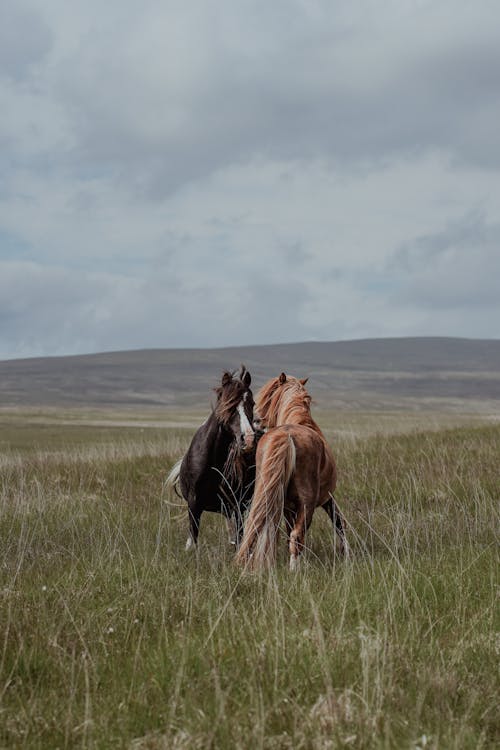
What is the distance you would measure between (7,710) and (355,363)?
634 feet

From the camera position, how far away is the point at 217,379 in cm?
12444

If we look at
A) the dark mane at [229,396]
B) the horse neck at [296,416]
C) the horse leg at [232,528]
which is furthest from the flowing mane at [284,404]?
the horse leg at [232,528]

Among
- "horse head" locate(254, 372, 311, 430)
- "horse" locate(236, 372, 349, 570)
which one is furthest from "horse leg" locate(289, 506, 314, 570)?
"horse head" locate(254, 372, 311, 430)

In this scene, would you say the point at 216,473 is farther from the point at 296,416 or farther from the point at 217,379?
the point at 217,379

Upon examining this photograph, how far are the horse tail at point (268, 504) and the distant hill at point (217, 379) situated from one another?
9891 centimetres

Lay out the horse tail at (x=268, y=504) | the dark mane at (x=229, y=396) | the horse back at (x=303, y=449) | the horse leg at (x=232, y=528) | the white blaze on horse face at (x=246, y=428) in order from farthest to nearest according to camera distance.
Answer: the horse leg at (x=232, y=528), the dark mane at (x=229, y=396), the white blaze on horse face at (x=246, y=428), the horse back at (x=303, y=449), the horse tail at (x=268, y=504)

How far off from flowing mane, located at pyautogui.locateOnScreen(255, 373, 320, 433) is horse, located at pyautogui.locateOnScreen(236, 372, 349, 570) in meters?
0.02

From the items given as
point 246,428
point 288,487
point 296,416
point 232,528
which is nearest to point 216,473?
point 232,528

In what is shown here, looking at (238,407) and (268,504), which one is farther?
(238,407)

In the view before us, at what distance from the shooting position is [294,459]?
727 cm

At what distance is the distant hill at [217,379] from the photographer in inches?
4707

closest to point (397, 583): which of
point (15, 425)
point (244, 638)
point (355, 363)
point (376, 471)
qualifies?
point (244, 638)

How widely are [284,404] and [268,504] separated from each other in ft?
4.83

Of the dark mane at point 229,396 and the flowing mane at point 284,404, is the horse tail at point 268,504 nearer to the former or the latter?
the flowing mane at point 284,404
